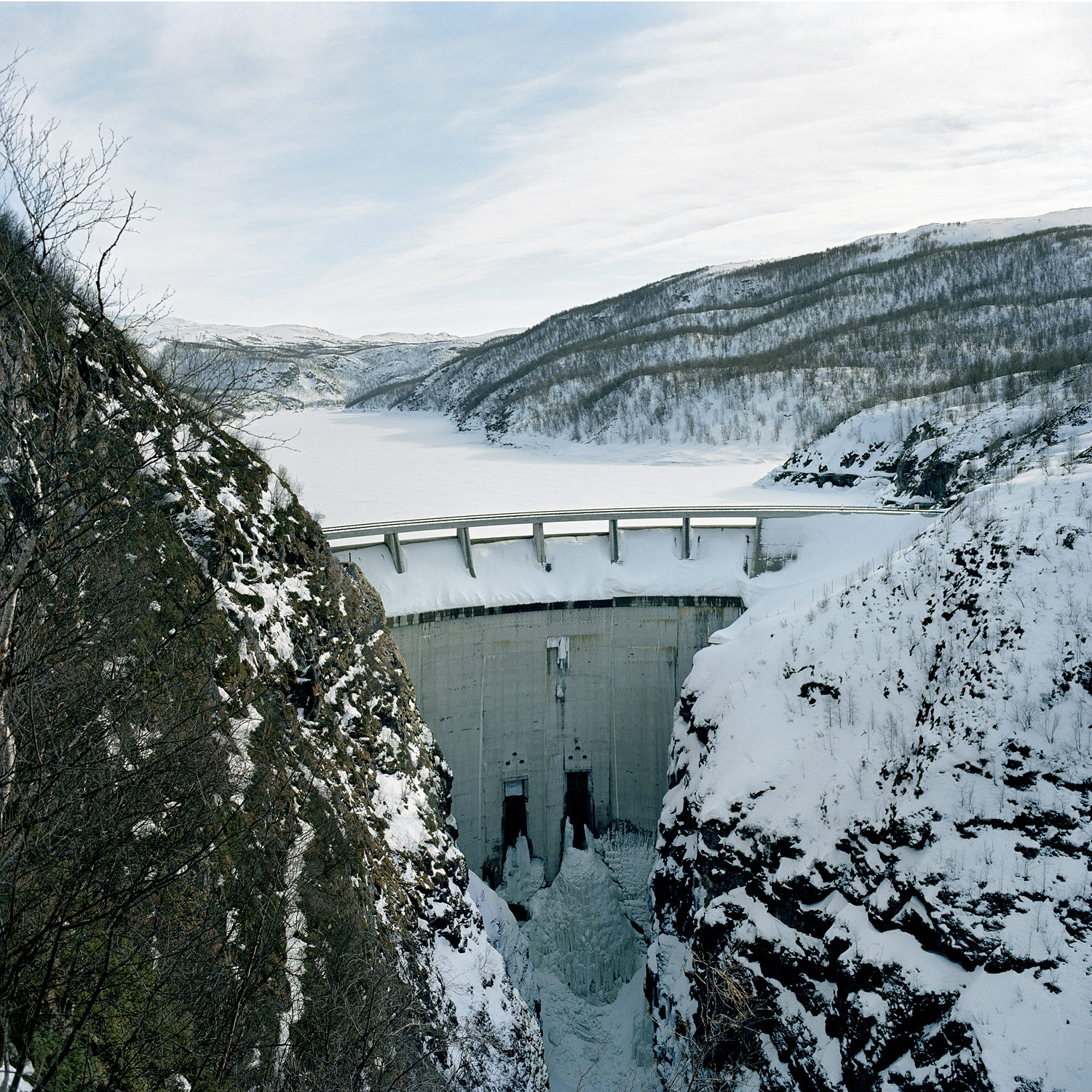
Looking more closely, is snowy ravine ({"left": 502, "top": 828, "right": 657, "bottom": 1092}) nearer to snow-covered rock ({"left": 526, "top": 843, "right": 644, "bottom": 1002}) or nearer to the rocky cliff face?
snow-covered rock ({"left": 526, "top": 843, "right": 644, "bottom": 1002})

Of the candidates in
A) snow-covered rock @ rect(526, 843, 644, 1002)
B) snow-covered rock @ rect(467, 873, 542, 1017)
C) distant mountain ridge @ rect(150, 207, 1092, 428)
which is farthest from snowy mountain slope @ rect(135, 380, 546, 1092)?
distant mountain ridge @ rect(150, 207, 1092, 428)

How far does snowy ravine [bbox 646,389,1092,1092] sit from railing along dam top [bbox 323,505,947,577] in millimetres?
6663

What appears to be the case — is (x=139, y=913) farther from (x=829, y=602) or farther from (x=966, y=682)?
(x=829, y=602)

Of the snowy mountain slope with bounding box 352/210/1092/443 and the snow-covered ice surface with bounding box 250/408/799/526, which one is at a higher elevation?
the snowy mountain slope with bounding box 352/210/1092/443

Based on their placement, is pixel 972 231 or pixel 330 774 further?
pixel 972 231

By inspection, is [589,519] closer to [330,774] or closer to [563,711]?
[563,711]

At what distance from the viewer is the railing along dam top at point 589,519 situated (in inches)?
955

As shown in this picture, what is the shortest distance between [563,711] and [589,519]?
6855 millimetres

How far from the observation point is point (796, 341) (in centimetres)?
9138

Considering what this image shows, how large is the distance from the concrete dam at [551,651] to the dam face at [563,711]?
42 millimetres

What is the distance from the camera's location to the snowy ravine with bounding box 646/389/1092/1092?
12023 mm

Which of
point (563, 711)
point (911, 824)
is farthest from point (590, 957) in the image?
point (911, 824)

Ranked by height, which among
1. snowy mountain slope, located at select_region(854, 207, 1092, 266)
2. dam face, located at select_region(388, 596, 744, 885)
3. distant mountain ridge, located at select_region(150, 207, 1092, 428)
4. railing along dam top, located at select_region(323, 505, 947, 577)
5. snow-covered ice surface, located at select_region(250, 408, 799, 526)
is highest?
snowy mountain slope, located at select_region(854, 207, 1092, 266)

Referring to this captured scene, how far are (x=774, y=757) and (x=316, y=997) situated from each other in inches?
432
